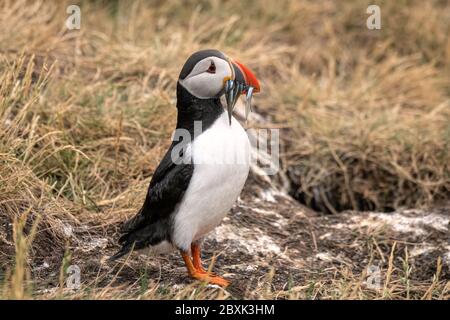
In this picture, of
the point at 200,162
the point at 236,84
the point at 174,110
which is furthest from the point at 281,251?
the point at 174,110

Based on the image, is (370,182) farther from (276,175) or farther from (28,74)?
(28,74)

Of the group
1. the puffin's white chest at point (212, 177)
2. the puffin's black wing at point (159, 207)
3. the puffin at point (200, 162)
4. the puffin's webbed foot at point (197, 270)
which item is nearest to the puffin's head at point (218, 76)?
the puffin at point (200, 162)

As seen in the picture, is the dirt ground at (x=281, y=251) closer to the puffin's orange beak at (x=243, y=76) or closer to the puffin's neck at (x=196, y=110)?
the puffin's neck at (x=196, y=110)

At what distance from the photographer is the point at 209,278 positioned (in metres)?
3.49

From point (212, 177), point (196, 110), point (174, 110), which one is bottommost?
point (212, 177)

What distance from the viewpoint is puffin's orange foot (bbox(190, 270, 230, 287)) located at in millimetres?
3482

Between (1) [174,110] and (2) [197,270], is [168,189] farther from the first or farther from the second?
(1) [174,110]

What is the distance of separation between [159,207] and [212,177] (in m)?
0.32

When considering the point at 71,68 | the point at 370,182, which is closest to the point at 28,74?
the point at 71,68

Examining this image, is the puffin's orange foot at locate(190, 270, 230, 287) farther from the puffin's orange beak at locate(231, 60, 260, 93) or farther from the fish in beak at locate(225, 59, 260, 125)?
the puffin's orange beak at locate(231, 60, 260, 93)

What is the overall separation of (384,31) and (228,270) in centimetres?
394

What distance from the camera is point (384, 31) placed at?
719 cm

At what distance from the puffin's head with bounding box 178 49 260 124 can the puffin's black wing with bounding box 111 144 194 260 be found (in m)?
0.32

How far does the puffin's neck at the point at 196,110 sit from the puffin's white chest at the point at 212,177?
0.10 feet
